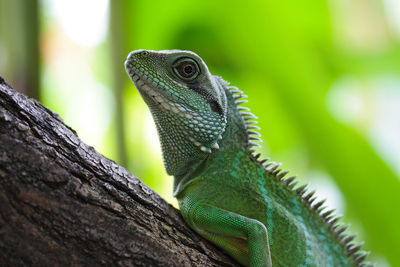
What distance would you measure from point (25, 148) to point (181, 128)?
121 cm

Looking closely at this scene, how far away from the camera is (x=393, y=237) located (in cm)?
511

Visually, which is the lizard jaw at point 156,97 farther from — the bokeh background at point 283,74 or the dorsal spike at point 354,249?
the dorsal spike at point 354,249

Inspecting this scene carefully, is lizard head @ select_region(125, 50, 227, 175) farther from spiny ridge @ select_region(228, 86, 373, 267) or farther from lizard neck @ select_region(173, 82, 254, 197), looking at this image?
spiny ridge @ select_region(228, 86, 373, 267)

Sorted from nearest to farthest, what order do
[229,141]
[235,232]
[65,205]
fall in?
[65,205] → [235,232] → [229,141]

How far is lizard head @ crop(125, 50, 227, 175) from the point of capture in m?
2.99

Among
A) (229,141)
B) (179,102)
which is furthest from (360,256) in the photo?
(179,102)

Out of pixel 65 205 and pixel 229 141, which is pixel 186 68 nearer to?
pixel 229 141

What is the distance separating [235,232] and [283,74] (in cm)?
367

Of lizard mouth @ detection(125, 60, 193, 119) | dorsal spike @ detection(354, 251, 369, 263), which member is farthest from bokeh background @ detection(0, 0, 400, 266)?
dorsal spike @ detection(354, 251, 369, 263)

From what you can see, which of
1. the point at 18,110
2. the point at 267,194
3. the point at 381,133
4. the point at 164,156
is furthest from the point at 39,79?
the point at 381,133

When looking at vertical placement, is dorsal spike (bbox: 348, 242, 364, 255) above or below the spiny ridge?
below

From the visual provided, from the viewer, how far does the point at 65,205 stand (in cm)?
212

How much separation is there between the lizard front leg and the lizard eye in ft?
3.19

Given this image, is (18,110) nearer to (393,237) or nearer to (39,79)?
(39,79)
